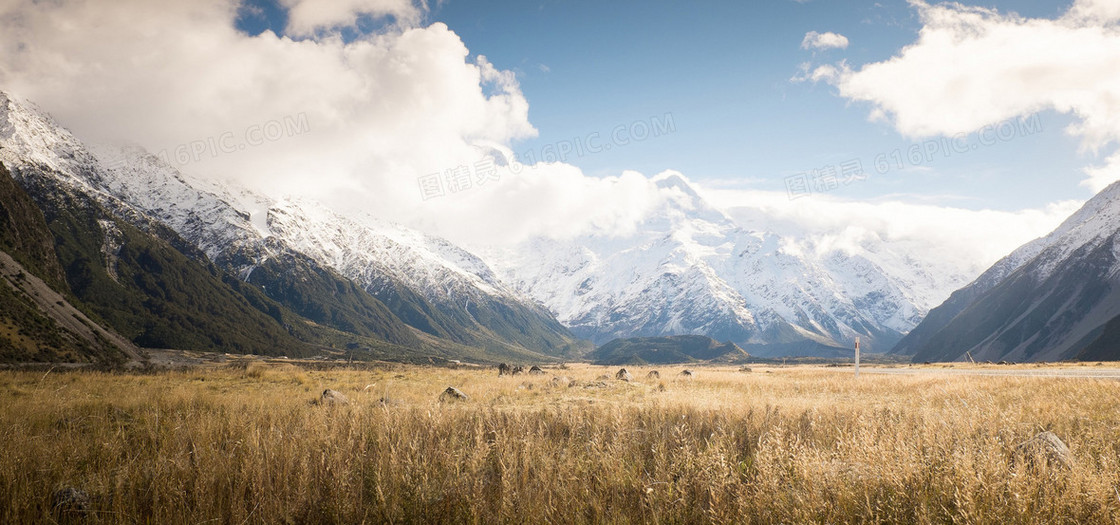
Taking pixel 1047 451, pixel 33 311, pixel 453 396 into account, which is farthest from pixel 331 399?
pixel 33 311

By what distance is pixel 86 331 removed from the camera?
93.8 metres

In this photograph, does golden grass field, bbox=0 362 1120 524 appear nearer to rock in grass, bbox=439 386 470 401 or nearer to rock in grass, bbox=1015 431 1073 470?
rock in grass, bbox=1015 431 1073 470

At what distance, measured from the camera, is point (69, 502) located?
4.96m

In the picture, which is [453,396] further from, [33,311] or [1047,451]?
[33,311]

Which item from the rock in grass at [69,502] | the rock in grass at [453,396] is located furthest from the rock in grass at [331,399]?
the rock in grass at [69,502]

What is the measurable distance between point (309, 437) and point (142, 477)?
2018mm

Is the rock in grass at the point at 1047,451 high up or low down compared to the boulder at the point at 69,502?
down

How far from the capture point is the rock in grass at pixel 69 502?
491 cm

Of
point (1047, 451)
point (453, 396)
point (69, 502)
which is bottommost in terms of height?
point (453, 396)

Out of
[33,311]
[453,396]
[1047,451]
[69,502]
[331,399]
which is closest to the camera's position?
[69,502]

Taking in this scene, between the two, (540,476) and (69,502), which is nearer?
(69,502)

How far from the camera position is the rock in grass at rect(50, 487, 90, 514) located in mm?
4906

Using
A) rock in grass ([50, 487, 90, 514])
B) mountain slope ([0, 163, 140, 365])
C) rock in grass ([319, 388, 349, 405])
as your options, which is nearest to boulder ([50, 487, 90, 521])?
rock in grass ([50, 487, 90, 514])

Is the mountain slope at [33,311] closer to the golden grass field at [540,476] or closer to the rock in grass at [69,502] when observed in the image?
the golden grass field at [540,476]
